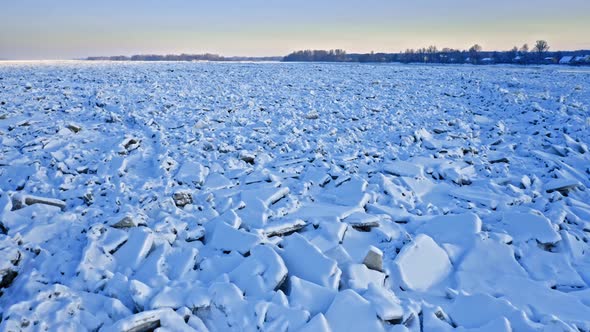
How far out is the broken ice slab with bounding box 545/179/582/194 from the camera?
5.69 meters

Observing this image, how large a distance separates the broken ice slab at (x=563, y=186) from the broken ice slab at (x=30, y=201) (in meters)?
7.22

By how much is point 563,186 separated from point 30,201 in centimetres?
775

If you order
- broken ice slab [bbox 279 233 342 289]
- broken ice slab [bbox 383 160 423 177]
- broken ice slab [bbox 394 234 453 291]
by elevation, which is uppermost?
broken ice slab [bbox 383 160 423 177]

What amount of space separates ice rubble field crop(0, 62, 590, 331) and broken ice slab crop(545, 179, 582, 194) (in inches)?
1.2

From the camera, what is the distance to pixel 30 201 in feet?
14.8

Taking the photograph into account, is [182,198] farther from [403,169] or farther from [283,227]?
[403,169]

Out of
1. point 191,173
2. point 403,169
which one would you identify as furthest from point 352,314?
point 403,169

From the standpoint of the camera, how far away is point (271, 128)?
8.79m

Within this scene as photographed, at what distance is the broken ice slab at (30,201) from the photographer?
14.6 ft

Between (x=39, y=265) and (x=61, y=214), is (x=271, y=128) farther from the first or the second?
(x=39, y=265)

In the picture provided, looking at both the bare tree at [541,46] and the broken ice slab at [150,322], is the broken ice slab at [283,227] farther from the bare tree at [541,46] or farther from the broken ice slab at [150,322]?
the bare tree at [541,46]

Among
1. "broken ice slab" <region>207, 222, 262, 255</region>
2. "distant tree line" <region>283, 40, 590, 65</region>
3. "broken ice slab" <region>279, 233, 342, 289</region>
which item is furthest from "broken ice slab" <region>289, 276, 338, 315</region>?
"distant tree line" <region>283, 40, 590, 65</region>

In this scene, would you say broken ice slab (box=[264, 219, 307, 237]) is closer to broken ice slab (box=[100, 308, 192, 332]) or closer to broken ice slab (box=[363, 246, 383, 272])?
broken ice slab (box=[363, 246, 383, 272])

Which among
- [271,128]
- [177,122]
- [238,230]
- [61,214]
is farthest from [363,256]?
[177,122]
